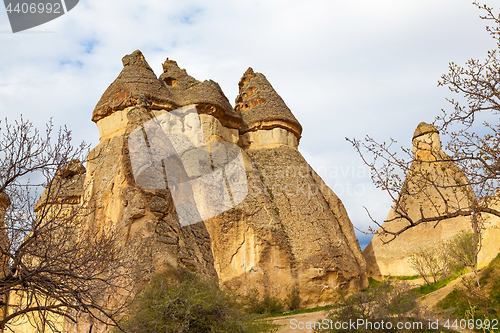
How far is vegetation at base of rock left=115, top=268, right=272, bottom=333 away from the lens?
689 centimetres

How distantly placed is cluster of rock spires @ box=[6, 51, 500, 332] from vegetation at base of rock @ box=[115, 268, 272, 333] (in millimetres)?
4804

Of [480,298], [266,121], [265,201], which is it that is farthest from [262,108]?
[480,298]

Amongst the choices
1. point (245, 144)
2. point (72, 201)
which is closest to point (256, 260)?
point (245, 144)

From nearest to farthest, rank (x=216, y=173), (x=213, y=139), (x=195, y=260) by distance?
(x=195, y=260) < (x=216, y=173) < (x=213, y=139)

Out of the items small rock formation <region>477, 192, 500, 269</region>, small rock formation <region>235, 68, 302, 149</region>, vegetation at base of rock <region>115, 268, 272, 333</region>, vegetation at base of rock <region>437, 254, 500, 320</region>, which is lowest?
vegetation at base of rock <region>437, 254, 500, 320</region>

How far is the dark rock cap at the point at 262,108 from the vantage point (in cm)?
2186

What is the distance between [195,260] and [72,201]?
11.8m

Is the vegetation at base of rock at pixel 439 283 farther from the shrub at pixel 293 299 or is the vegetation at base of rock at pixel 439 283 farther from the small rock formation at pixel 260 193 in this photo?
the shrub at pixel 293 299

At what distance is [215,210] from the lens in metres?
17.1

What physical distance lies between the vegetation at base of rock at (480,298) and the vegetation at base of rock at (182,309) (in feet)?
20.4

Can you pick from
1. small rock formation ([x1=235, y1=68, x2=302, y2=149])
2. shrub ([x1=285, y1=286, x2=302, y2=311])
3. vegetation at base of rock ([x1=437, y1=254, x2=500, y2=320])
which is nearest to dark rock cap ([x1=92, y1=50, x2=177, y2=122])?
small rock formation ([x1=235, y1=68, x2=302, y2=149])

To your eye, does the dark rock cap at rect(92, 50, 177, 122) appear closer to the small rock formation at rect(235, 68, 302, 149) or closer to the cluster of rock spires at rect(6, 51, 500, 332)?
the cluster of rock spires at rect(6, 51, 500, 332)

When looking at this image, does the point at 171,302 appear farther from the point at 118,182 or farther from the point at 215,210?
the point at 215,210

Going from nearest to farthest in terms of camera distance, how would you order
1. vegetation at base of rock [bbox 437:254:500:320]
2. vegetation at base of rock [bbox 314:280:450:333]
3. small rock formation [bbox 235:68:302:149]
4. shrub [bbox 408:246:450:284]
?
vegetation at base of rock [bbox 314:280:450:333], vegetation at base of rock [bbox 437:254:500:320], shrub [bbox 408:246:450:284], small rock formation [bbox 235:68:302:149]
